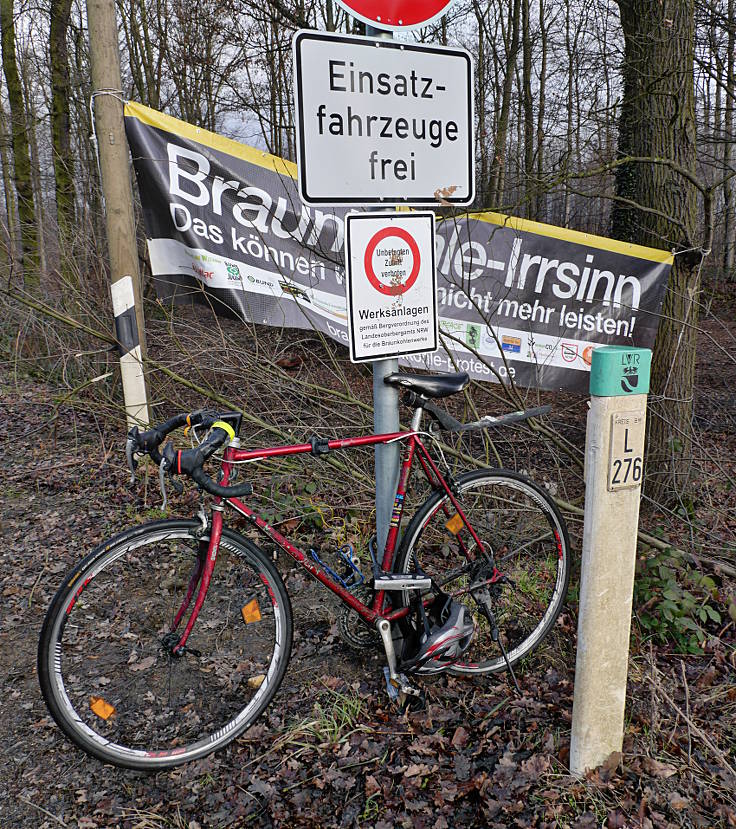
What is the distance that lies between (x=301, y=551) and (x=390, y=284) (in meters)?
1.06

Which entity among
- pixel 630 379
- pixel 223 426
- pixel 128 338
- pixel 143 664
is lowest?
pixel 143 664

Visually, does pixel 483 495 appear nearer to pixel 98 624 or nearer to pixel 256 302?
pixel 98 624

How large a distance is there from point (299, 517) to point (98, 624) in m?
1.74

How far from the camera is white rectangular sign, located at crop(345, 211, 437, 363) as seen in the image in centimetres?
235

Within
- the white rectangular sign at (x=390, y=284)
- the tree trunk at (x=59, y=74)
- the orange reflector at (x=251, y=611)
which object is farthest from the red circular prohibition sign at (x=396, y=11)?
the tree trunk at (x=59, y=74)

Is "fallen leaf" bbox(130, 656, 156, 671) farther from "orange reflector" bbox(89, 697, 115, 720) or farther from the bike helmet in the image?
the bike helmet

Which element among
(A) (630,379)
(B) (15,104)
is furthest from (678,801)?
(B) (15,104)

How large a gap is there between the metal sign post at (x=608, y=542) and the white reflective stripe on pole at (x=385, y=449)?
83 centimetres

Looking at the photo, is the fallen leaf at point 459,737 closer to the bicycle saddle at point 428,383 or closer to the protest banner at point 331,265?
the bicycle saddle at point 428,383

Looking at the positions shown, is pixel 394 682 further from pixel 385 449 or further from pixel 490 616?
pixel 385 449

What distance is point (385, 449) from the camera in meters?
2.61

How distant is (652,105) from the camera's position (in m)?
4.67

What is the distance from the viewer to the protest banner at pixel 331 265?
15.1 ft

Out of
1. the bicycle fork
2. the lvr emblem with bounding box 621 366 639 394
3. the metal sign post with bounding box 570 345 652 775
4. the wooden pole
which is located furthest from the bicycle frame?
the wooden pole
